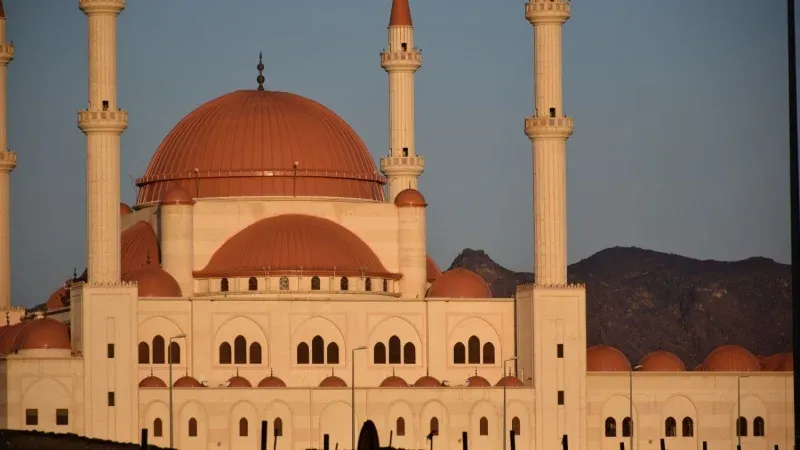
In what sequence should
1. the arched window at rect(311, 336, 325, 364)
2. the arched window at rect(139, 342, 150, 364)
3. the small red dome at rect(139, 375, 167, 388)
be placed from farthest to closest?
the arched window at rect(311, 336, 325, 364) → the arched window at rect(139, 342, 150, 364) → the small red dome at rect(139, 375, 167, 388)

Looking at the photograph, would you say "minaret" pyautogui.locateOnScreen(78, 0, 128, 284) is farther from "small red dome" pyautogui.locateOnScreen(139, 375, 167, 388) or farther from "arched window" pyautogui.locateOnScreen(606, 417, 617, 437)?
"arched window" pyautogui.locateOnScreen(606, 417, 617, 437)

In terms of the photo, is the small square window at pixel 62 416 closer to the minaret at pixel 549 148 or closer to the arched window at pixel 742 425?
the minaret at pixel 549 148

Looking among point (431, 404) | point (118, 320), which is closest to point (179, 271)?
point (118, 320)

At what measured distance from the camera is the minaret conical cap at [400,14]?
99250 mm

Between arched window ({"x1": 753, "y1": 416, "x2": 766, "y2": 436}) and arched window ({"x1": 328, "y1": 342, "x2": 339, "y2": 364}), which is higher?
arched window ({"x1": 328, "y1": 342, "x2": 339, "y2": 364})

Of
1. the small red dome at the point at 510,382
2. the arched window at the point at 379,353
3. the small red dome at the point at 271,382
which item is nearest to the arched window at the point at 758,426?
the small red dome at the point at 510,382

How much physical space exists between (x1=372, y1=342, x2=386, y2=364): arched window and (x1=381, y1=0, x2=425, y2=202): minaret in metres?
8.65

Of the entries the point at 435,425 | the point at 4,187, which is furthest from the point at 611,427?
the point at 4,187

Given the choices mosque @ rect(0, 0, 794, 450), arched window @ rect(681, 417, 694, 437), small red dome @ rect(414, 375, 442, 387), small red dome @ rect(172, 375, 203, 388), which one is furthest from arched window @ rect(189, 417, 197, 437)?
arched window @ rect(681, 417, 694, 437)

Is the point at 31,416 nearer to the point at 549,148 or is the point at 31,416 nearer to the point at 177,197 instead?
the point at 177,197

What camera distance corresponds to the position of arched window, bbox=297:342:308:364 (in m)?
92.0

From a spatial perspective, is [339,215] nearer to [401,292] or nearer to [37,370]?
[401,292]

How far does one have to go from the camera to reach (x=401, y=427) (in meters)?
88.9

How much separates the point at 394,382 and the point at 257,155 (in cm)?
1250
